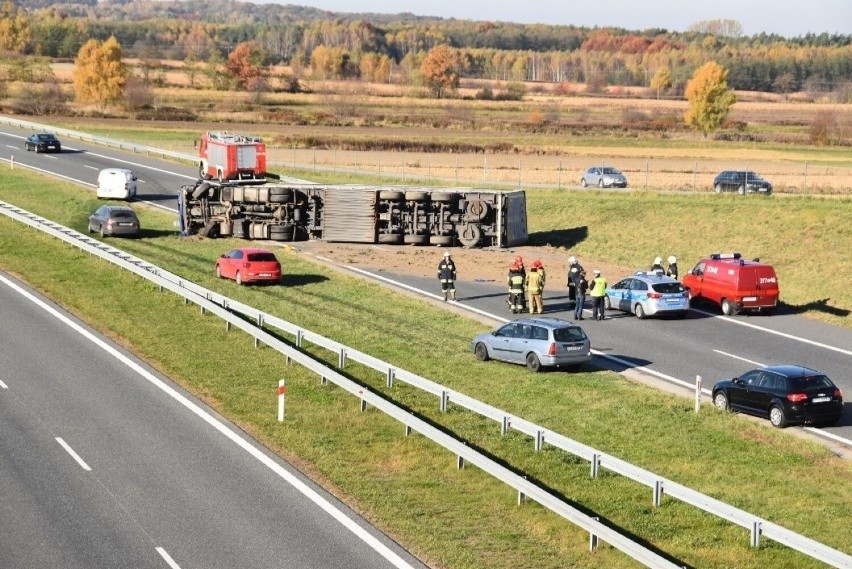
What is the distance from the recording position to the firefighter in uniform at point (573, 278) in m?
37.8

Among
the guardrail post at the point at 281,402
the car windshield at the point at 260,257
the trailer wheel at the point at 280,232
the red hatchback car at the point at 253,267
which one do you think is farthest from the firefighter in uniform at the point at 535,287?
the trailer wheel at the point at 280,232

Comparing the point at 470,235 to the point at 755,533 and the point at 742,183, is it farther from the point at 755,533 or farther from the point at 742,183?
the point at 755,533

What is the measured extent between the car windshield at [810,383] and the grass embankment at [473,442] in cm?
115

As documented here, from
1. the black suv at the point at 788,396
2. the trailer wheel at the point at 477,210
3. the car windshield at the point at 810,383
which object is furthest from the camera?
the trailer wheel at the point at 477,210

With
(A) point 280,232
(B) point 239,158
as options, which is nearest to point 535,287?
(A) point 280,232

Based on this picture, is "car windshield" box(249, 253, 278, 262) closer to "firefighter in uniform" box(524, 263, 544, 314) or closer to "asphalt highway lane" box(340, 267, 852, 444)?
"asphalt highway lane" box(340, 267, 852, 444)

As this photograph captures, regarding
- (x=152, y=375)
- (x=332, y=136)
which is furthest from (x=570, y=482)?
(x=332, y=136)

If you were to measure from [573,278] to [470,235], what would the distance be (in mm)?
13975

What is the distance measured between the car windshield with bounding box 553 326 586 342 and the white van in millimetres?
38295


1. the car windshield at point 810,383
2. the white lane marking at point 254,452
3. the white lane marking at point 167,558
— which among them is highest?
the car windshield at point 810,383

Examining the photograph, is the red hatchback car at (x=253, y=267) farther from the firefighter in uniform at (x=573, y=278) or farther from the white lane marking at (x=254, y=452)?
the firefighter in uniform at (x=573, y=278)

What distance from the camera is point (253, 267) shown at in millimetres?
42469

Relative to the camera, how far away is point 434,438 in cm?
2228

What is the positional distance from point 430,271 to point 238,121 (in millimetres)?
74263
